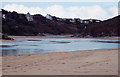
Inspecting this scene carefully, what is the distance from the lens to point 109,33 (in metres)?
110

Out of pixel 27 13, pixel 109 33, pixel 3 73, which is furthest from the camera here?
pixel 27 13

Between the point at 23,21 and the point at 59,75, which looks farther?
the point at 23,21

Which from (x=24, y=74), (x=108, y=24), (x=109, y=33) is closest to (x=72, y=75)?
(x=24, y=74)

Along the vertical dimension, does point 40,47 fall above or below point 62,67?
below

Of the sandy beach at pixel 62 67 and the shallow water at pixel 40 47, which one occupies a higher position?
the sandy beach at pixel 62 67

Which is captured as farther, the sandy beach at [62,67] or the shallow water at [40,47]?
the shallow water at [40,47]

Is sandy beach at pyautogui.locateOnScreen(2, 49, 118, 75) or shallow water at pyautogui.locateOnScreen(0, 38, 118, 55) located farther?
shallow water at pyautogui.locateOnScreen(0, 38, 118, 55)

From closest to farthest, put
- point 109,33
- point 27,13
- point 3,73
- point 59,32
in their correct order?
point 3,73, point 109,33, point 59,32, point 27,13

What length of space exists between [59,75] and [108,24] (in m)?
116

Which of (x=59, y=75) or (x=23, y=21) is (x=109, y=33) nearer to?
(x=23, y=21)

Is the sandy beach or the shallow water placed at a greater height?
the sandy beach

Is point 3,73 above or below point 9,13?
below

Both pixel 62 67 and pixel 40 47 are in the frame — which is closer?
pixel 62 67

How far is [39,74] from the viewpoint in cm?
649
